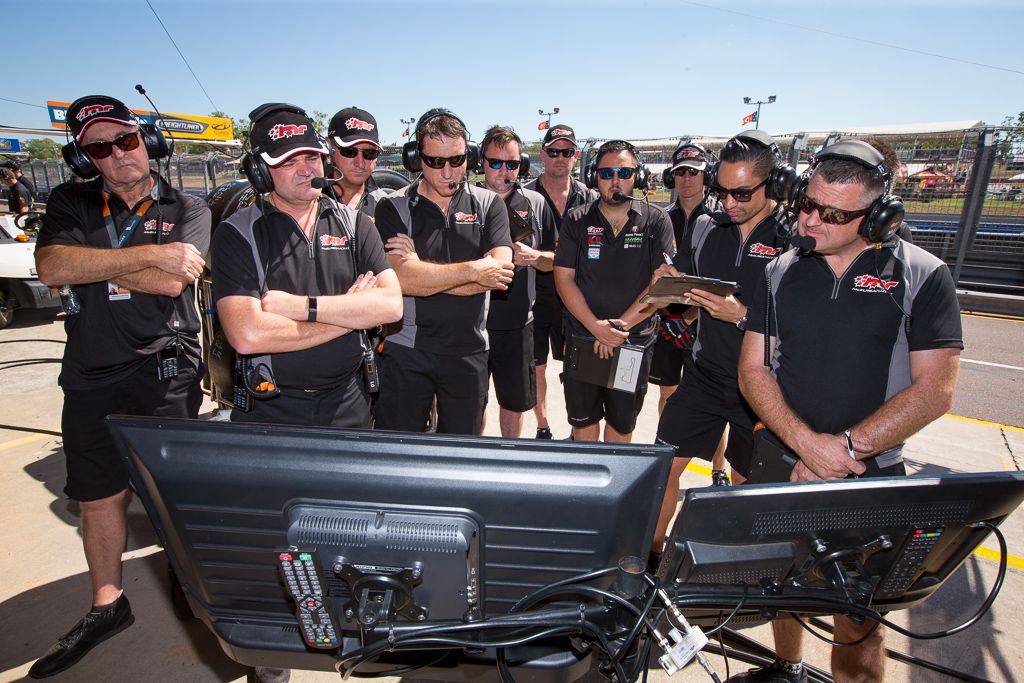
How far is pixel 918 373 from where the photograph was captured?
6.26 ft

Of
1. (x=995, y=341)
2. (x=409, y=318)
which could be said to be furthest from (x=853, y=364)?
(x=995, y=341)

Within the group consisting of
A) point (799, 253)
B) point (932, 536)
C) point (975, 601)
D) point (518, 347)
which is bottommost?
point (975, 601)

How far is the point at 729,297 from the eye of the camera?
107 inches

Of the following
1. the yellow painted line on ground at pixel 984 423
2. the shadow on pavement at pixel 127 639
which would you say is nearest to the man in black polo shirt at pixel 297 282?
the shadow on pavement at pixel 127 639

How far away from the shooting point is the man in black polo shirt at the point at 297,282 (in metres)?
2.17

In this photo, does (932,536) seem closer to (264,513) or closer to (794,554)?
(794,554)

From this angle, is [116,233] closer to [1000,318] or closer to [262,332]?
[262,332]

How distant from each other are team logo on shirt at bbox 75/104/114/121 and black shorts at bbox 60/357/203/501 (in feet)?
3.65

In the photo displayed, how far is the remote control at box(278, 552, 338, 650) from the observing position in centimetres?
96

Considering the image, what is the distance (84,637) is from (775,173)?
3.84 metres

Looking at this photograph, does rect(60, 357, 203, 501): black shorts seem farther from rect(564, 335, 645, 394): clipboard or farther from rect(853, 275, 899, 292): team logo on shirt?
rect(853, 275, 899, 292): team logo on shirt

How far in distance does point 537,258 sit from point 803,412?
2141mm

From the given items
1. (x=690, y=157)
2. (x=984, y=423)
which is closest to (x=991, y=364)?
(x=984, y=423)

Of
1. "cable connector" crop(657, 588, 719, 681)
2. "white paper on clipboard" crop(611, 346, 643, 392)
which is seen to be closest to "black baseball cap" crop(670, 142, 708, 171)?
"white paper on clipboard" crop(611, 346, 643, 392)
